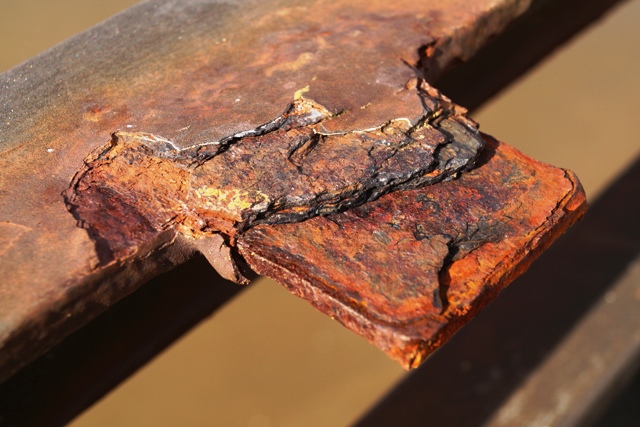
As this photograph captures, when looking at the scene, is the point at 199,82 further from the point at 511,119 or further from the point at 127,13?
the point at 511,119

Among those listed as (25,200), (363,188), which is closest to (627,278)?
(363,188)

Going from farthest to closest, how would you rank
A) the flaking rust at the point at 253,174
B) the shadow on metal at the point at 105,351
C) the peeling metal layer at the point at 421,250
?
the shadow on metal at the point at 105,351, the flaking rust at the point at 253,174, the peeling metal layer at the point at 421,250

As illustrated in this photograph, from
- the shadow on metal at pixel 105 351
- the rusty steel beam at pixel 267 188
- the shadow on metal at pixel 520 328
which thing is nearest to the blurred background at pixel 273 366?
the shadow on metal at pixel 520 328

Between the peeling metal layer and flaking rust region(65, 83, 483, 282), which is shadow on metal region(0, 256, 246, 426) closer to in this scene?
flaking rust region(65, 83, 483, 282)

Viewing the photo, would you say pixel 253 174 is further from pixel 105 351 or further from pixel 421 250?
→ pixel 105 351

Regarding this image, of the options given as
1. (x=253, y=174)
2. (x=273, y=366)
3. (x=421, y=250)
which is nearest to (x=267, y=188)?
(x=253, y=174)

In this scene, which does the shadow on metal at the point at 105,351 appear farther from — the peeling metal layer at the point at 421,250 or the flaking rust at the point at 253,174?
the peeling metal layer at the point at 421,250

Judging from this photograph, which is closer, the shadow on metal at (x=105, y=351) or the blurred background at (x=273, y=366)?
the shadow on metal at (x=105, y=351)

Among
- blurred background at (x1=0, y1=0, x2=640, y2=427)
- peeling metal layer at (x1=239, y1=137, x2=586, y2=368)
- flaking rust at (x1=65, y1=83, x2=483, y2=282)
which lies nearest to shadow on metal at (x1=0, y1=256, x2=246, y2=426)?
flaking rust at (x1=65, y1=83, x2=483, y2=282)
